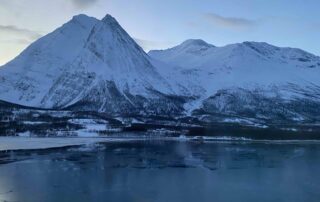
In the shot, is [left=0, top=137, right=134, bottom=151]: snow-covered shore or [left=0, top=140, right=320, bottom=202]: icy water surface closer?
[left=0, top=140, right=320, bottom=202]: icy water surface

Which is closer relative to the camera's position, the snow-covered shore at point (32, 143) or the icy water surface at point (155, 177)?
the icy water surface at point (155, 177)

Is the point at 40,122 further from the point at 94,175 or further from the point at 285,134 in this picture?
the point at 94,175

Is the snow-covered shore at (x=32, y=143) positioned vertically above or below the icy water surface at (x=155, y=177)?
above

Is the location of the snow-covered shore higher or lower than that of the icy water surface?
higher

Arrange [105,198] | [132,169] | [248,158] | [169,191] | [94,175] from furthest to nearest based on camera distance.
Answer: [248,158]
[132,169]
[94,175]
[169,191]
[105,198]

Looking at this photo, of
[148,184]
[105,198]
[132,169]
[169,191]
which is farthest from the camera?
[132,169]

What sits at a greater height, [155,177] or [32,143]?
[32,143]

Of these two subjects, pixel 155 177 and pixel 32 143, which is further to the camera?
pixel 32 143

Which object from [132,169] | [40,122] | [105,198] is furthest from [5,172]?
[40,122]
